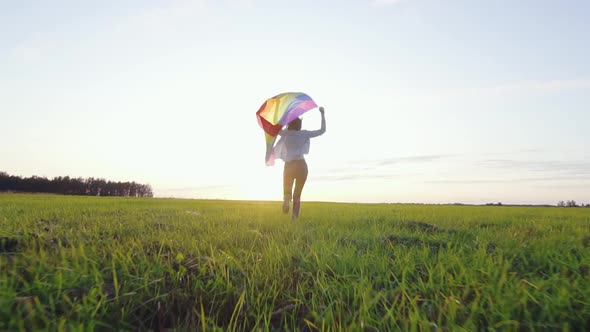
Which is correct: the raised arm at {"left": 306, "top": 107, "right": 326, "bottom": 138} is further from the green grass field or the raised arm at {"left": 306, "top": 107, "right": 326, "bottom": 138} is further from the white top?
the green grass field

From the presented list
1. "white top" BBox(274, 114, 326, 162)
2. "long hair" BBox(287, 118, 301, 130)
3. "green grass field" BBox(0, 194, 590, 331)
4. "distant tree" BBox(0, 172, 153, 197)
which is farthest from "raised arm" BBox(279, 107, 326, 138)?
"distant tree" BBox(0, 172, 153, 197)

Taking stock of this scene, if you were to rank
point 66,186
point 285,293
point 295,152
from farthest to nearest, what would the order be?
point 66,186 < point 295,152 < point 285,293

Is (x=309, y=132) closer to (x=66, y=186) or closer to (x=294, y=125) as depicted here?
(x=294, y=125)

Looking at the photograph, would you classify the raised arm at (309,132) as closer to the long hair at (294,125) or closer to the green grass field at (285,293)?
the long hair at (294,125)

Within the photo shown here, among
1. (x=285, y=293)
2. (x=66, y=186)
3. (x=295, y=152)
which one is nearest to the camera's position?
(x=285, y=293)

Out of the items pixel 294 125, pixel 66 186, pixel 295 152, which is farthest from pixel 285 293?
pixel 66 186

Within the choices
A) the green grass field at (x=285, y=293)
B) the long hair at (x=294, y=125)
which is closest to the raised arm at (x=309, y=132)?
the long hair at (x=294, y=125)

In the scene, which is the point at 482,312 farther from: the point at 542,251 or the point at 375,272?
the point at 542,251

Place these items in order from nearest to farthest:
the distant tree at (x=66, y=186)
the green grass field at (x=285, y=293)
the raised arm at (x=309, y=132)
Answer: the green grass field at (x=285, y=293) < the raised arm at (x=309, y=132) < the distant tree at (x=66, y=186)

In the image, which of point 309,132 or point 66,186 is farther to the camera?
point 66,186

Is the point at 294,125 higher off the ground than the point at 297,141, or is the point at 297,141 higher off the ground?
the point at 294,125

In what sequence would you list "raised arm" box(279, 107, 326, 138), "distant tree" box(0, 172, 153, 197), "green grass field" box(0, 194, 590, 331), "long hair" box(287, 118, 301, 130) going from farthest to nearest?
"distant tree" box(0, 172, 153, 197), "long hair" box(287, 118, 301, 130), "raised arm" box(279, 107, 326, 138), "green grass field" box(0, 194, 590, 331)

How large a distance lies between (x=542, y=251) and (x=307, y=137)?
5.85 meters

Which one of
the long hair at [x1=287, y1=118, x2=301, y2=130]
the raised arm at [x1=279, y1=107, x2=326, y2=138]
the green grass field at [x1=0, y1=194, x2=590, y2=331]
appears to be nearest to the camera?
the green grass field at [x1=0, y1=194, x2=590, y2=331]
